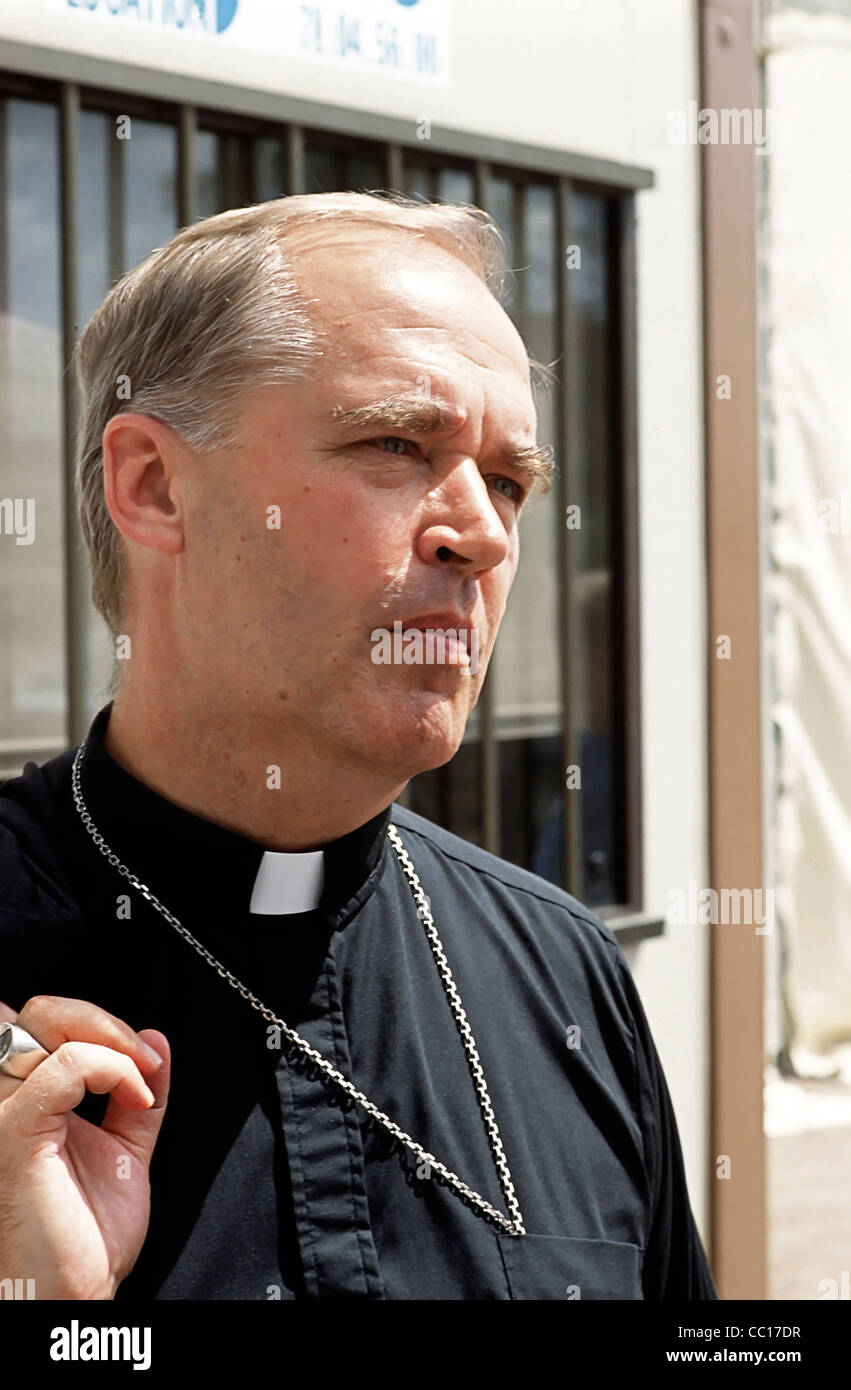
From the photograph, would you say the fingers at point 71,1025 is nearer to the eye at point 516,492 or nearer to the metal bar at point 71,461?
the eye at point 516,492

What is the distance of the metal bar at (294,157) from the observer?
3.56 m

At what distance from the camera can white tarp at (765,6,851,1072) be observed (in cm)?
579

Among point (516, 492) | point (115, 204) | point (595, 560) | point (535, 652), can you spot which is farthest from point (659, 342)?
point (516, 492)

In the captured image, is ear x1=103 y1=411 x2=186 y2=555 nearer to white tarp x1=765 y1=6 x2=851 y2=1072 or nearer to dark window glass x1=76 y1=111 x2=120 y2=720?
dark window glass x1=76 y1=111 x2=120 y2=720

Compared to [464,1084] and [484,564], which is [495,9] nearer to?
[484,564]

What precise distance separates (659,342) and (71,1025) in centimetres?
343

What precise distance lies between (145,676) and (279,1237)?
2.01ft

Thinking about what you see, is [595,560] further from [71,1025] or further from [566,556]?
[71,1025]

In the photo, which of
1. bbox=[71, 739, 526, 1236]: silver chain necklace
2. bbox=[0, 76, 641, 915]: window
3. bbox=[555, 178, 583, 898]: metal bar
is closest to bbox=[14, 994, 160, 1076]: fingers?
bbox=[71, 739, 526, 1236]: silver chain necklace

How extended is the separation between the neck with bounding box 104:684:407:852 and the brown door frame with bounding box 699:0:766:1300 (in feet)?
9.65

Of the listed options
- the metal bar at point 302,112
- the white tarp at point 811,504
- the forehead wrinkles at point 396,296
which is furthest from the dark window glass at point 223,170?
the white tarp at point 811,504

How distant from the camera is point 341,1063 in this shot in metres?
1.69
